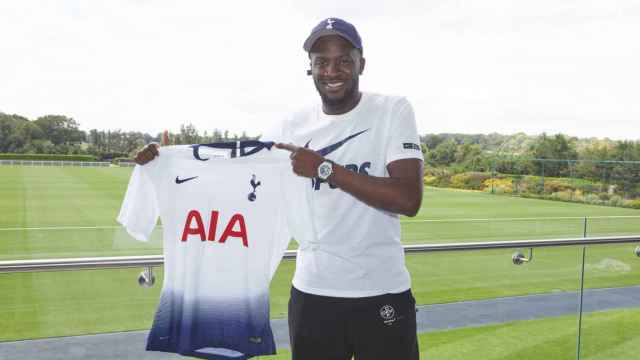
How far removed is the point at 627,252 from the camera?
3.67m

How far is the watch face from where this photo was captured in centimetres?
135

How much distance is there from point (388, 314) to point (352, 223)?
25 cm

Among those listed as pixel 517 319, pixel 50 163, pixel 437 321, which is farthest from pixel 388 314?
pixel 50 163

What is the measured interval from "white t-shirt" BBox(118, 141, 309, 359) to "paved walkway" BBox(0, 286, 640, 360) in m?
0.50

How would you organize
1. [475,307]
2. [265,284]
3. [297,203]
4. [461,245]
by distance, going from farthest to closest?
[475,307]
[461,245]
[265,284]
[297,203]

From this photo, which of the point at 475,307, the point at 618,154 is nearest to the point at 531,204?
the point at 618,154

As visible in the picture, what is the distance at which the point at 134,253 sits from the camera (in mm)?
8508

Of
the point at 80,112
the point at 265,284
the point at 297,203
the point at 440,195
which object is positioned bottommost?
the point at 440,195

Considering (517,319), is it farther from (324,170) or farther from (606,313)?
(324,170)

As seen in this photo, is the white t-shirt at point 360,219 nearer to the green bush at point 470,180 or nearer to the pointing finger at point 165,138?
the pointing finger at point 165,138

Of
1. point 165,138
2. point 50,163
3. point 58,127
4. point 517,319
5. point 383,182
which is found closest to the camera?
point 383,182

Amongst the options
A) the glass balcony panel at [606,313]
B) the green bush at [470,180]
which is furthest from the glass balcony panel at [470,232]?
the green bush at [470,180]

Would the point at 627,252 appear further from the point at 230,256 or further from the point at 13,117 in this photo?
the point at 13,117

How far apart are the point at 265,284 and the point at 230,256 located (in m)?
0.14
